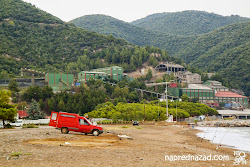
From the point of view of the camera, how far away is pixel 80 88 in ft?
376

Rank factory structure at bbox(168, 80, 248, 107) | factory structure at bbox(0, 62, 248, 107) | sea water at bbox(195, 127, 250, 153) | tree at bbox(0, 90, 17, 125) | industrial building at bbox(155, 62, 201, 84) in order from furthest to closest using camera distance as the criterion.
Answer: industrial building at bbox(155, 62, 201, 84), factory structure at bbox(168, 80, 248, 107), factory structure at bbox(0, 62, 248, 107), tree at bbox(0, 90, 17, 125), sea water at bbox(195, 127, 250, 153)

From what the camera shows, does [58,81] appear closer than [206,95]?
Yes

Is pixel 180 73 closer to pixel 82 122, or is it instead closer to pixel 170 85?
pixel 170 85

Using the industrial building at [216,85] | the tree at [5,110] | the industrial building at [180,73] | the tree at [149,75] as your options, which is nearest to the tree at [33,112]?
the tree at [5,110]

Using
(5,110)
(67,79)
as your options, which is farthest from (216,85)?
(5,110)

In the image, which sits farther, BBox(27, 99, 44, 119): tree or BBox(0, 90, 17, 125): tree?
BBox(27, 99, 44, 119): tree

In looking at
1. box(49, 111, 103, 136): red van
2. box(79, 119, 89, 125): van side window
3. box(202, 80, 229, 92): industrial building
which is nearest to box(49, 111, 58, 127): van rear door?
box(49, 111, 103, 136): red van

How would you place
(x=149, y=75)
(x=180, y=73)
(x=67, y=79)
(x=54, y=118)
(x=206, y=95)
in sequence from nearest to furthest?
(x=54, y=118) < (x=67, y=79) < (x=206, y=95) < (x=149, y=75) < (x=180, y=73)

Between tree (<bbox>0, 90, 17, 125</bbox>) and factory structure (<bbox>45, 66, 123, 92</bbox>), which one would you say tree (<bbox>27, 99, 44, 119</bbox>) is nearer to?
tree (<bbox>0, 90, 17, 125</bbox>)

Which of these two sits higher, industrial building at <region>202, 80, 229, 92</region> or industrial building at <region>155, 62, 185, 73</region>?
industrial building at <region>155, 62, 185, 73</region>

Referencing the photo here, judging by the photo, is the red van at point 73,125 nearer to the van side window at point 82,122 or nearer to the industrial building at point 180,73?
the van side window at point 82,122

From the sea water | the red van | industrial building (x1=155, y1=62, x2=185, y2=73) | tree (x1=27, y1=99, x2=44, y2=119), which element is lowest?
the sea water

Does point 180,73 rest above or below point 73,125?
above

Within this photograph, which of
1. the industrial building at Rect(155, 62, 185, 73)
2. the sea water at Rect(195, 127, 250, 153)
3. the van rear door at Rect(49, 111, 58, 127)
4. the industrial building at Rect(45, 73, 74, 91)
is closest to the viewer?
the van rear door at Rect(49, 111, 58, 127)
